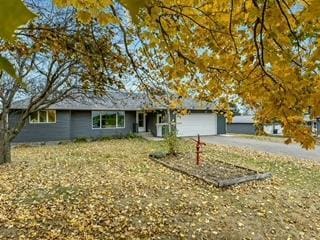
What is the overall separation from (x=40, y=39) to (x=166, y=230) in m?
3.77

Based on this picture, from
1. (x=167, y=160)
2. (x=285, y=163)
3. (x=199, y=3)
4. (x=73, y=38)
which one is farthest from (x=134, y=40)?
(x=285, y=163)

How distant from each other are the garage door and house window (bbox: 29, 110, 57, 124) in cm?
910

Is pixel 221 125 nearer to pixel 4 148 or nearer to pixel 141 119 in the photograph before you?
pixel 141 119

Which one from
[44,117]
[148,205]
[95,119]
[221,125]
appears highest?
[44,117]

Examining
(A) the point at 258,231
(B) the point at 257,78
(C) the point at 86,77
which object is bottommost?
(A) the point at 258,231

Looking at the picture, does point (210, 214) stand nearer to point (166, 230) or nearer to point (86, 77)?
point (166, 230)

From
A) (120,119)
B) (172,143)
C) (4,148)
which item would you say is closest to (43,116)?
(120,119)

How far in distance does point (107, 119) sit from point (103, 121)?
1.10 feet

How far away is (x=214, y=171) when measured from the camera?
10820mm

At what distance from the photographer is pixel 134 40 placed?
5.14 m

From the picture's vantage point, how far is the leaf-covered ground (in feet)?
19.8

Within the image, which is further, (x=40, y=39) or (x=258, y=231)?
(x=258, y=231)

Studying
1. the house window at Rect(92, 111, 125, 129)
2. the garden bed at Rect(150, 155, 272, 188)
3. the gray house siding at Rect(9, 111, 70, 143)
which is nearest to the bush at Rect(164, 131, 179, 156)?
the garden bed at Rect(150, 155, 272, 188)

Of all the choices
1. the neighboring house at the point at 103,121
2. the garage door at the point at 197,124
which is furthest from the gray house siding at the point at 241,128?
the neighboring house at the point at 103,121
